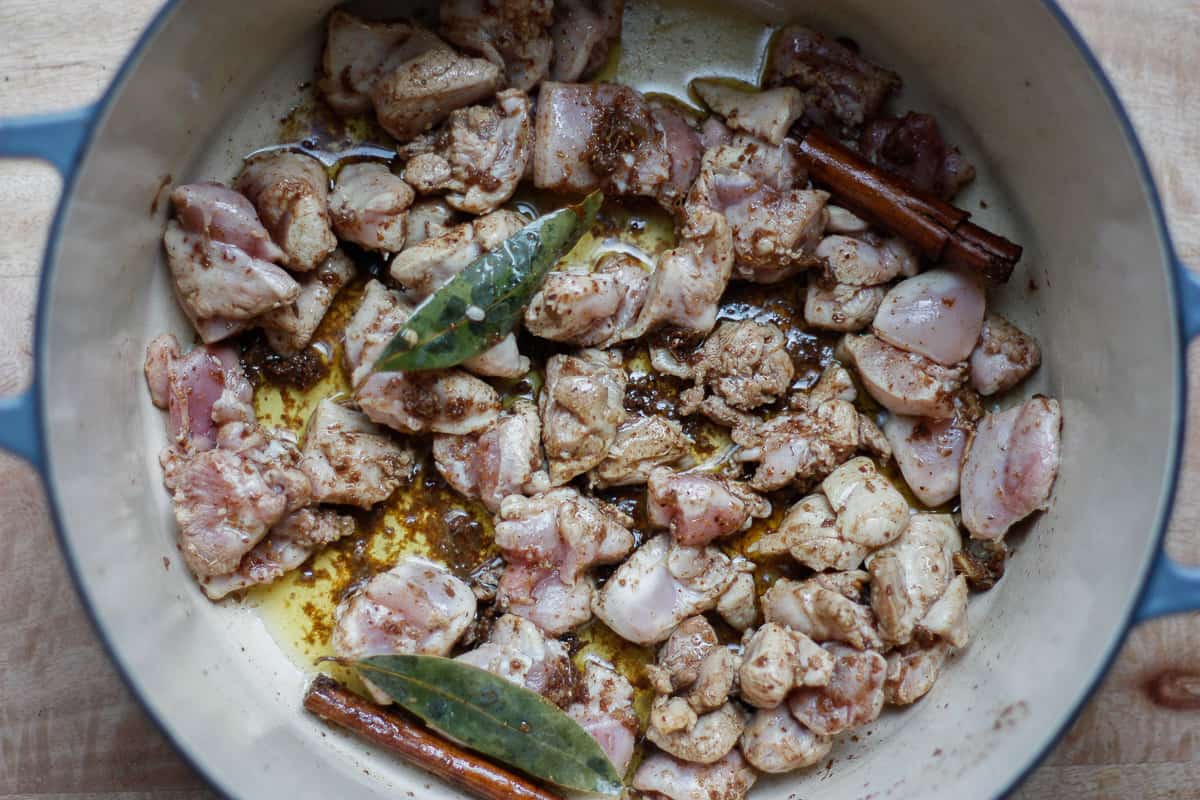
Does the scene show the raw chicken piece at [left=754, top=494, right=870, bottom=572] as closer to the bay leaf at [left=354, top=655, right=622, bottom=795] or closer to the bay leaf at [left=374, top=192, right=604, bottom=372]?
the bay leaf at [left=354, top=655, right=622, bottom=795]

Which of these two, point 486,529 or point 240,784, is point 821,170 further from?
point 240,784

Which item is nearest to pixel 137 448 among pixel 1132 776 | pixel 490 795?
pixel 490 795

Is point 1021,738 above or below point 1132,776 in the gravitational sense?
above

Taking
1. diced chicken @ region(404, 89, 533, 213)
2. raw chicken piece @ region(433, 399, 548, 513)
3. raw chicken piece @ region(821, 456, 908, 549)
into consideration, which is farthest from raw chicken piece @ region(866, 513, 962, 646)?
diced chicken @ region(404, 89, 533, 213)

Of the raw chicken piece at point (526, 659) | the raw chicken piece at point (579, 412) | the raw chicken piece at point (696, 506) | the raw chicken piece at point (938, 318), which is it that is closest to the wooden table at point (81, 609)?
the raw chicken piece at point (938, 318)

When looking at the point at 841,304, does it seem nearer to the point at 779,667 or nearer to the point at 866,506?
the point at 866,506
